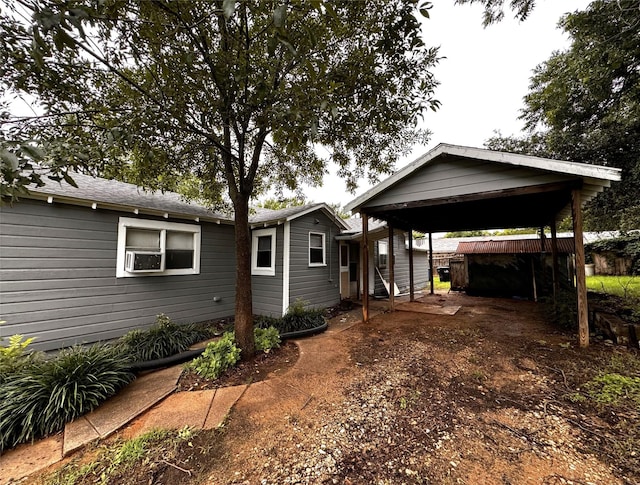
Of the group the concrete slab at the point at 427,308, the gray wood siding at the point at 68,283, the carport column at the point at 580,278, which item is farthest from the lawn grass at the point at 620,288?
the gray wood siding at the point at 68,283

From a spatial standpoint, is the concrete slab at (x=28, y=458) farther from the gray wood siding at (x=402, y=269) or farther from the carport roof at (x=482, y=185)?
the gray wood siding at (x=402, y=269)

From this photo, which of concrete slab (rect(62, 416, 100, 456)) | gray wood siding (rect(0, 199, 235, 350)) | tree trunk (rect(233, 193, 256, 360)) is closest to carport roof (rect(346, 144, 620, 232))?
tree trunk (rect(233, 193, 256, 360))

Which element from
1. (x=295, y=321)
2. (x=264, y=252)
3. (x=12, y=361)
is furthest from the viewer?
(x=264, y=252)

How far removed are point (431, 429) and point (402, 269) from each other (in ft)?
33.6

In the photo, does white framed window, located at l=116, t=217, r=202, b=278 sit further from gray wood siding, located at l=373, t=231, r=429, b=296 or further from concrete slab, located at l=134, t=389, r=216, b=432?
gray wood siding, located at l=373, t=231, r=429, b=296

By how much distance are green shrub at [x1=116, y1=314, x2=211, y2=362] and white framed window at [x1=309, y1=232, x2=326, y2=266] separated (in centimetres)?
384

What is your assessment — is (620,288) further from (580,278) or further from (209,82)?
(209,82)

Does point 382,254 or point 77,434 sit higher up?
point 382,254

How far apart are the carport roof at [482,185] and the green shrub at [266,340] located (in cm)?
358

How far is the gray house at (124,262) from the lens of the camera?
13.2ft

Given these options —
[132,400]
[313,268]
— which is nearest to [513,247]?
[313,268]

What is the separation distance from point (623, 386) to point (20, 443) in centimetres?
655

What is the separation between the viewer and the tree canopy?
5.15 meters

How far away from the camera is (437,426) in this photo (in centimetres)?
241
